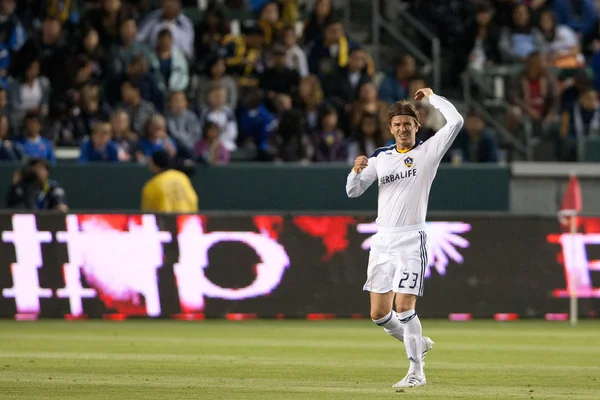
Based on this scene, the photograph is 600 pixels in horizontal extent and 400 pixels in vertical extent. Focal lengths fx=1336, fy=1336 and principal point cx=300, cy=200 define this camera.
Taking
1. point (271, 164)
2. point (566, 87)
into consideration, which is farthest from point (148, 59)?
point (566, 87)

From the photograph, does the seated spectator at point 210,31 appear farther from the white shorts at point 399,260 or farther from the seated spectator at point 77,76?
the white shorts at point 399,260

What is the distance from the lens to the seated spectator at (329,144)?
19.0 meters

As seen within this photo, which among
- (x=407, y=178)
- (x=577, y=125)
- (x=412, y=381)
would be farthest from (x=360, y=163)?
(x=577, y=125)

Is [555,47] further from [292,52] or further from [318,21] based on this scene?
[292,52]

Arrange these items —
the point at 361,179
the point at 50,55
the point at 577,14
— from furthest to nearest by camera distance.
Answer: the point at 577,14, the point at 50,55, the point at 361,179

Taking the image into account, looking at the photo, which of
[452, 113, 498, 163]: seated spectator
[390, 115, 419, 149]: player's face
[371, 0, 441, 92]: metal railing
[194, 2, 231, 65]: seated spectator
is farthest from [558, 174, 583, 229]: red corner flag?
[390, 115, 419, 149]: player's face

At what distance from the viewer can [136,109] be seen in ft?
61.3

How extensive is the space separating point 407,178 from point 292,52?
36.6 ft

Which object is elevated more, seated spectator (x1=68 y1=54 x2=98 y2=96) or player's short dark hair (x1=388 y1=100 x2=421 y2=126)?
seated spectator (x1=68 y1=54 x2=98 y2=96)

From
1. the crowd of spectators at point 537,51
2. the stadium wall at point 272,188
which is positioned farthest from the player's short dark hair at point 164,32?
the crowd of spectators at point 537,51

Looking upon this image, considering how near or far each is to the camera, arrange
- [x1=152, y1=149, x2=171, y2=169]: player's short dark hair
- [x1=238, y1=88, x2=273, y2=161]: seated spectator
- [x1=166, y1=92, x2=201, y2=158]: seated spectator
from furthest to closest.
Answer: [x1=238, y1=88, x2=273, y2=161]: seated spectator → [x1=166, y1=92, x2=201, y2=158]: seated spectator → [x1=152, y1=149, x2=171, y2=169]: player's short dark hair

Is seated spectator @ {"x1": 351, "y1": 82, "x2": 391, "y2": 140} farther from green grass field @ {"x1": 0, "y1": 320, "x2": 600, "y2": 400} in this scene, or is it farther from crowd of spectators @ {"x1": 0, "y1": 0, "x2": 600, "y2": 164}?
green grass field @ {"x1": 0, "y1": 320, "x2": 600, "y2": 400}

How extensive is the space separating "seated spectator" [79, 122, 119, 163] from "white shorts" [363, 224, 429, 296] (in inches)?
380

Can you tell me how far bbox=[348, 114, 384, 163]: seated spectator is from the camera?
18578 mm
